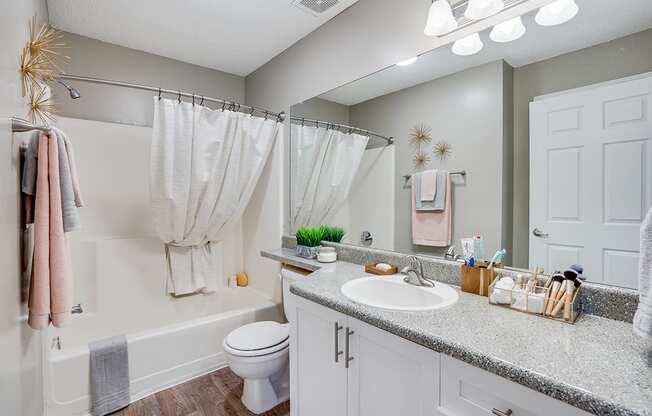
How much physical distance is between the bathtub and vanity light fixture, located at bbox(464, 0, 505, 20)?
2.26 meters

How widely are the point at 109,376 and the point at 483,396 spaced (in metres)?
2.02

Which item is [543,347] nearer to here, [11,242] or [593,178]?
[593,178]

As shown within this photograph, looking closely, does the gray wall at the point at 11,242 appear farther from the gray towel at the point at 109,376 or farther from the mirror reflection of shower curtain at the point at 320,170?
the mirror reflection of shower curtain at the point at 320,170

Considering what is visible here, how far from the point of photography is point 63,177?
1.17 m

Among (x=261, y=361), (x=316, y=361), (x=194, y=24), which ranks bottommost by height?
(x=261, y=361)

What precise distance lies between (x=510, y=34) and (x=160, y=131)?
82.1 inches

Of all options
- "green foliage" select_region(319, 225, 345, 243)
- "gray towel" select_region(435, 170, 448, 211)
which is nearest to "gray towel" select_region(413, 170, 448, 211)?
"gray towel" select_region(435, 170, 448, 211)

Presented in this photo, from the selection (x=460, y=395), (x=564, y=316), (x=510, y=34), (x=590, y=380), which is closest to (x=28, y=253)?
(x=460, y=395)

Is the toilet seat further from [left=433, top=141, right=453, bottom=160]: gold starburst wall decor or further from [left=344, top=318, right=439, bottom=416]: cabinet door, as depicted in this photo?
[left=433, top=141, right=453, bottom=160]: gold starburst wall decor

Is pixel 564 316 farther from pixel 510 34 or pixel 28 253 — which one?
pixel 28 253

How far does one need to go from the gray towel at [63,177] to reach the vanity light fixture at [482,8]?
175 centimetres

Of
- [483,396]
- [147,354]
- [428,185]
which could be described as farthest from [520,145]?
[147,354]

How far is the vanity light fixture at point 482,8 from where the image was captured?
1316mm

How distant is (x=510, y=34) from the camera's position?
1317mm
